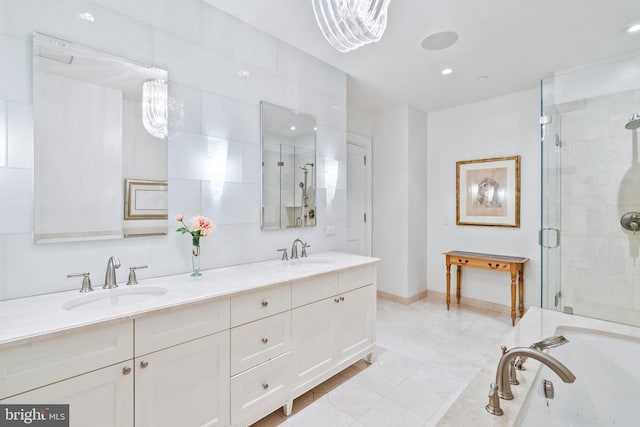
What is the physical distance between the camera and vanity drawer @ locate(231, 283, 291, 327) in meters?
1.54

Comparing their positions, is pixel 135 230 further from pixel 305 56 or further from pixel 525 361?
pixel 525 361

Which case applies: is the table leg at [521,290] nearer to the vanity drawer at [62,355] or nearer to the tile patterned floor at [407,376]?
the tile patterned floor at [407,376]

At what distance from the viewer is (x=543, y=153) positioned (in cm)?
262

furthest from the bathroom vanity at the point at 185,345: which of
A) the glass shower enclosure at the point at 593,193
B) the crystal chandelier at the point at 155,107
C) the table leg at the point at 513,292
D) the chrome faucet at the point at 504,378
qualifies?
the table leg at the point at 513,292

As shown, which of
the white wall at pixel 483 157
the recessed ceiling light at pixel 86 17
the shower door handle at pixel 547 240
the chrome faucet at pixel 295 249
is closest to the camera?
the recessed ceiling light at pixel 86 17

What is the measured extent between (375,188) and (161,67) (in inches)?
122

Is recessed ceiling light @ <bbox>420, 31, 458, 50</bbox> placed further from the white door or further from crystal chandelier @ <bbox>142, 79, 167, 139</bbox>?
crystal chandelier @ <bbox>142, 79, 167, 139</bbox>

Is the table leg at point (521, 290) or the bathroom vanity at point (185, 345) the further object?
the table leg at point (521, 290)

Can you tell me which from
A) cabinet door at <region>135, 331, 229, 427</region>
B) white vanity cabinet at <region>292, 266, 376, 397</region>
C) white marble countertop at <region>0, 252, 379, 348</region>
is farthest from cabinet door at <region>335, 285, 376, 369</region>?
cabinet door at <region>135, 331, 229, 427</region>

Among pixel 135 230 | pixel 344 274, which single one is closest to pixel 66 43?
pixel 135 230

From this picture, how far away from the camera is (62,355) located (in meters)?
1.05

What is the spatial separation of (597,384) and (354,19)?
2322 mm

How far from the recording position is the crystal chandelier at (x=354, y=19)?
1254 millimetres

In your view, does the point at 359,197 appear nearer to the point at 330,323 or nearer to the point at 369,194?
the point at 369,194
